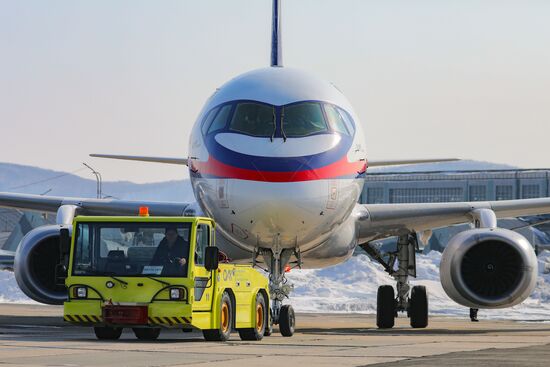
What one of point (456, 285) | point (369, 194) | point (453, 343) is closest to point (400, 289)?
point (456, 285)

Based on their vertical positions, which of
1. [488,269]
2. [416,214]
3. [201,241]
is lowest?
[488,269]

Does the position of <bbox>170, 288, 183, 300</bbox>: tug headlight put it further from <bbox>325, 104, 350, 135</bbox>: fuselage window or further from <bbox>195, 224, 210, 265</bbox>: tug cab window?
<bbox>325, 104, 350, 135</bbox>: fuselage window

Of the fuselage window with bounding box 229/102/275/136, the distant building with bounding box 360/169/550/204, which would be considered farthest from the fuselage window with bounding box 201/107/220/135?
the distant building with bounding box 360/169/550/204

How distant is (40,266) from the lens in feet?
74.0

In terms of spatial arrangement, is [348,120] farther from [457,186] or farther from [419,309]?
[457,186]

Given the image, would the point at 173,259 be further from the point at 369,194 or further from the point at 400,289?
the point at 369,194

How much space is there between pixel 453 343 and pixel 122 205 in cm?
913

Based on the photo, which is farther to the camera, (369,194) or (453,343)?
(369,194)

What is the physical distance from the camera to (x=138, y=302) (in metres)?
16.7

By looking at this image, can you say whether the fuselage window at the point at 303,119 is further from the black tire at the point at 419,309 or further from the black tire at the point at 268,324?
the black tire at the point at 419,309

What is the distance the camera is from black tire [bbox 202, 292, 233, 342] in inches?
673

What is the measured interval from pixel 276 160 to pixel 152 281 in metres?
2.90

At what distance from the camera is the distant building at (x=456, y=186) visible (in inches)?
3853

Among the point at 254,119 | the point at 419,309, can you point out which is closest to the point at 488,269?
the point at 419,309
